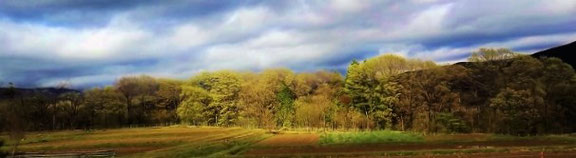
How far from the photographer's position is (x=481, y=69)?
342 feet

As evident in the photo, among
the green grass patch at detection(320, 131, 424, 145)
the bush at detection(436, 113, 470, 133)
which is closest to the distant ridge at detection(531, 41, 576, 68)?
the bush at detection(436, 113, 470, 133)

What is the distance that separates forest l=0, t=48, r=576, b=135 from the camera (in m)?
85.1

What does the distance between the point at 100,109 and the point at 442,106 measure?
106883mm

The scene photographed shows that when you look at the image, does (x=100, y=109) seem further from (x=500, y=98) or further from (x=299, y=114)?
(x=500, y=98)

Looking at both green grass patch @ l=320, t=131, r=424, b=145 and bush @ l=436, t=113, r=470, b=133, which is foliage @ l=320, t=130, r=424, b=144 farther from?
bush @ l=436, t=113, r=470, b=133

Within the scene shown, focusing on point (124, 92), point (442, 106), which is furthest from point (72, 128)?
point (442, 106)

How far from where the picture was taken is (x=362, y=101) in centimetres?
11394

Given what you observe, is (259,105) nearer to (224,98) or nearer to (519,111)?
(224,98)

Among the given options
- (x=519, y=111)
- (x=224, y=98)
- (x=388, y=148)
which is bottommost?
(x=388, y=148)

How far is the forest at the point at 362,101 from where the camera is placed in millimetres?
85062

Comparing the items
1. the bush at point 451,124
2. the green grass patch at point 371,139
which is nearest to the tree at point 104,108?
the green grass patch at point 371,139

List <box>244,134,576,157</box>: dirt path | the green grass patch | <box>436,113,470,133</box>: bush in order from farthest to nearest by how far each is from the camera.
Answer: <box>436,113,470,133</box>: bush → the green grass patch → <box>244,134,576,157</box>: dirt path

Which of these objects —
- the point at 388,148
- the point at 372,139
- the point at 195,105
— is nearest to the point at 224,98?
the point at 195,105

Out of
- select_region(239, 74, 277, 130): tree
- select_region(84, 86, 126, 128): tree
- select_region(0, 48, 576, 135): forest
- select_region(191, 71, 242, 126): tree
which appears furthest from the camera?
select_region(84, 86, 126, 128): tree
